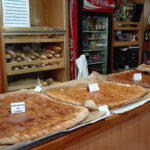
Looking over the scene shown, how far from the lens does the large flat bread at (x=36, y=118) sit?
86 cm

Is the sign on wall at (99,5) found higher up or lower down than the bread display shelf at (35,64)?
higher up

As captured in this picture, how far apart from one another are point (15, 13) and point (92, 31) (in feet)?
4.67

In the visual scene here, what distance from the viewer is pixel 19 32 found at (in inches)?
102

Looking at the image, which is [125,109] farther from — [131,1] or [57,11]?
[131,1]

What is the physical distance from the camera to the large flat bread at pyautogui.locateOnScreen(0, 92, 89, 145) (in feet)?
2.84

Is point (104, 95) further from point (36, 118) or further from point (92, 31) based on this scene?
point (92, 31)

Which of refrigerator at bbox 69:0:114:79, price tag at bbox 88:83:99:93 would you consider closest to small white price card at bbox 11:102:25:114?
price tag at bbox 88:83:99:93

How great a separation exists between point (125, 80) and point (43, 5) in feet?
7.05

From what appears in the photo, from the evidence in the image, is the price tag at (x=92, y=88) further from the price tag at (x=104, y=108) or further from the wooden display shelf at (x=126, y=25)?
the wooden display shelf at (x=126, y=25)

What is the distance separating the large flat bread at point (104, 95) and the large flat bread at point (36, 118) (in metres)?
0.12

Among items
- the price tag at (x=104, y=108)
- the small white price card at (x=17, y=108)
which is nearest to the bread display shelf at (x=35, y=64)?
the small white price card at (x=17, y=108)

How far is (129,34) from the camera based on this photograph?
4.39 m

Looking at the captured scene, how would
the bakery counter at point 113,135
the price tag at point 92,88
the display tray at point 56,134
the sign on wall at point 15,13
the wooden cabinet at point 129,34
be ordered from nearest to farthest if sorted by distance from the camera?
the display tray at point 56,134, the bakery counter at point 113,135, the price tag at point 92,88, the sign on wall at point 15,13, the wooden cabinet at point 129,34

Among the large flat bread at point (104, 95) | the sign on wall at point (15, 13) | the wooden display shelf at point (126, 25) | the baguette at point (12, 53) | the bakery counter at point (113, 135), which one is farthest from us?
the wooden display shelf at point (126, 25)
